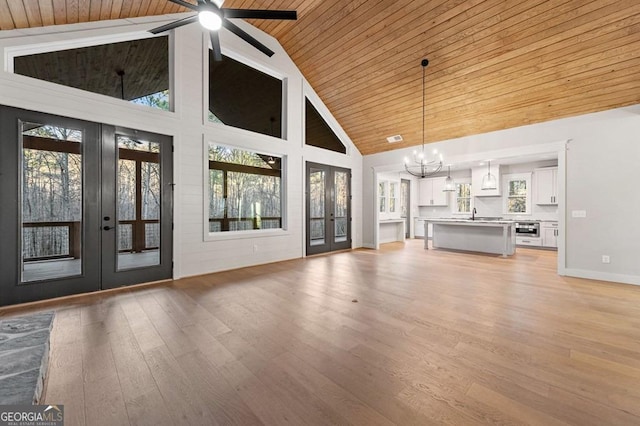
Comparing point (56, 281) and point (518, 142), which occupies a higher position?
point (518, 142)

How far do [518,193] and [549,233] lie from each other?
151cm

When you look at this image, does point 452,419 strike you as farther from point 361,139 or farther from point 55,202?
point 361,139

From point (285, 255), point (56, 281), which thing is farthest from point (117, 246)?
point (285, 255)

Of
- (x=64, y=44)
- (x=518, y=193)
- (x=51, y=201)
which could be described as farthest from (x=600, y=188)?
(x=64, y=44)

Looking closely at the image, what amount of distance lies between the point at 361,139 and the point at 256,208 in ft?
12.1

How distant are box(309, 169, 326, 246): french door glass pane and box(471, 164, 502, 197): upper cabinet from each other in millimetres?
5505

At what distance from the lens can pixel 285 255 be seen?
6246 mm

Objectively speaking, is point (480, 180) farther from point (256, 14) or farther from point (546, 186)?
point (256, 14)

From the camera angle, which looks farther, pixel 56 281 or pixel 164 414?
pixel 56 281

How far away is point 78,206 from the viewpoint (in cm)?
368

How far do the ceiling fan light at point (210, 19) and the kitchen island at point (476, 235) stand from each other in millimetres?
7056

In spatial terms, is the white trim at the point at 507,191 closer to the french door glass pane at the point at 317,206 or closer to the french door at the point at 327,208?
the french door at the point at 327,208

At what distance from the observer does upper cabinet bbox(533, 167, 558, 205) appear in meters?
7.90

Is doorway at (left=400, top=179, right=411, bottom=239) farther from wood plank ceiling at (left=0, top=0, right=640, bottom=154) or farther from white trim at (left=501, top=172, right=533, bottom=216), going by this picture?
wood plank ceiling at (left=0, top=0, right=640, bottom=154)
